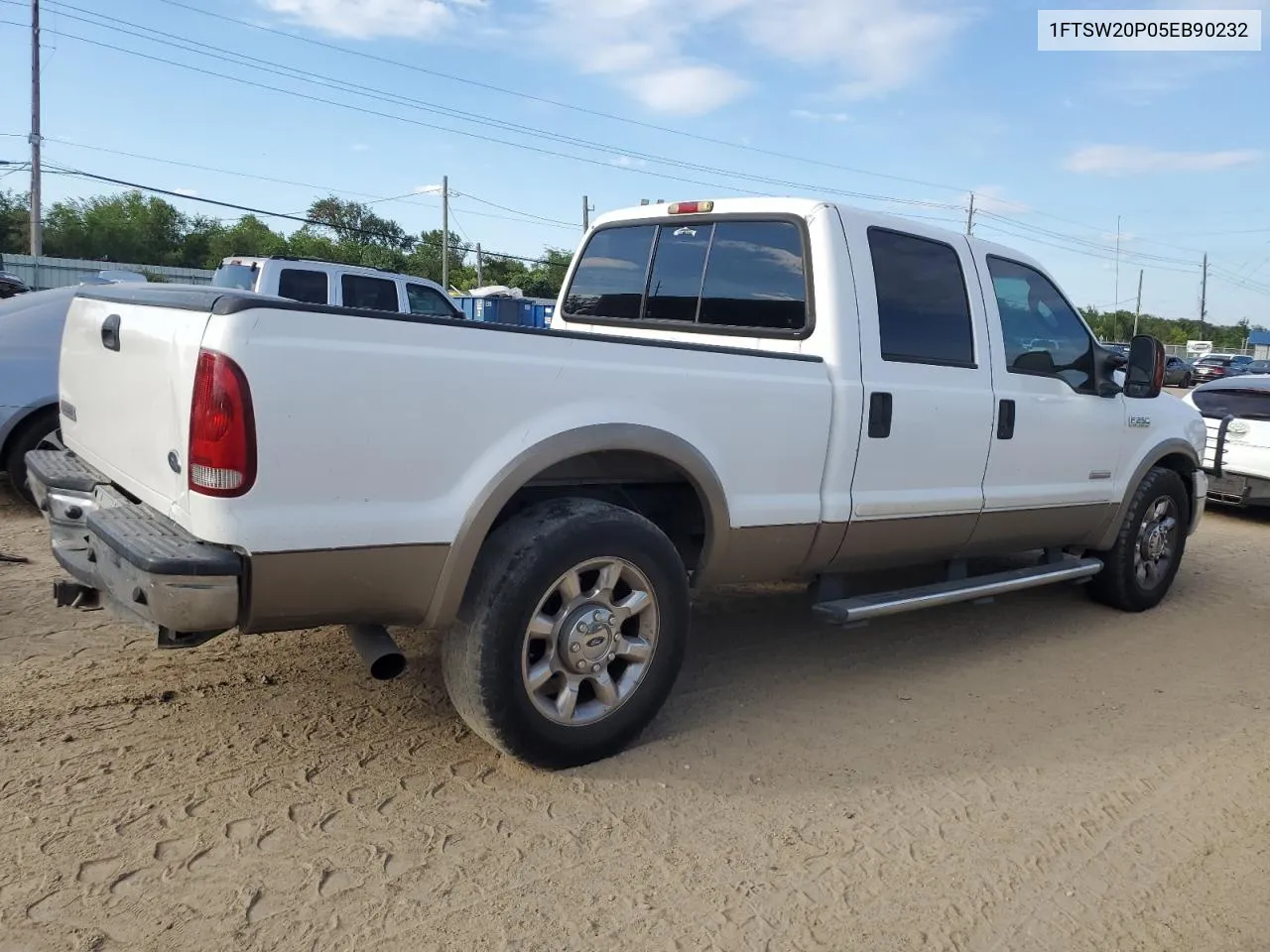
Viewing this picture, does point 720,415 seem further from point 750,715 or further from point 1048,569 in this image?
point 1048,569

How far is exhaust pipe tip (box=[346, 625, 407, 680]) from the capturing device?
3.05 m

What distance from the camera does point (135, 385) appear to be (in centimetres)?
304

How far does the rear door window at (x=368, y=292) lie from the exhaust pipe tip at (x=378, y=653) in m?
8.08

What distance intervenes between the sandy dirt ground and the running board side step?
1.32 feet

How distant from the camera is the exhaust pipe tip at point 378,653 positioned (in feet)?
10.0

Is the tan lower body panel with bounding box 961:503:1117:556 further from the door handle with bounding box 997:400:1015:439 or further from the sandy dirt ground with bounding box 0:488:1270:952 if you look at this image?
the sandy dirt ground with bounding box 0:488:1270:952

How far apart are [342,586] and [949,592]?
285cm

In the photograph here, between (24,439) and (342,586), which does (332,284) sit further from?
(342,586)

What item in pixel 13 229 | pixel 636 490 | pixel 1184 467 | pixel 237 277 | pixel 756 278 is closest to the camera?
pixel 636 490

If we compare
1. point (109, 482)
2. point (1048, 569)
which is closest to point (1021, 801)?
point (1048, 569)

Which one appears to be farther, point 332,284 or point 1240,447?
point 332,284

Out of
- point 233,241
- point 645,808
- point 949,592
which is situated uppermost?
point 233,241

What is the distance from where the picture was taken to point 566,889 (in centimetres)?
272

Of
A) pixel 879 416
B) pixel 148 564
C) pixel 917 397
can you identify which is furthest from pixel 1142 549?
pixel 148 564
